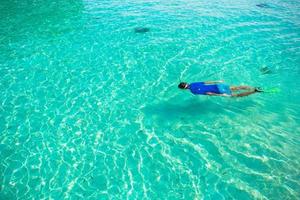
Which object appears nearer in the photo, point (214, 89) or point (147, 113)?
point (214, 89)

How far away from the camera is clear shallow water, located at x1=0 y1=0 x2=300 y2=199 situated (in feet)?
35.2

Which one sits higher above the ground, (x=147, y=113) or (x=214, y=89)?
(x=214, y=89)

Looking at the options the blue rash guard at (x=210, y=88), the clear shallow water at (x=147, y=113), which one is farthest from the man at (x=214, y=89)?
the clear shallow water at (x=147, y=113)

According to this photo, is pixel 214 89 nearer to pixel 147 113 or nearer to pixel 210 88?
pixel 210 88

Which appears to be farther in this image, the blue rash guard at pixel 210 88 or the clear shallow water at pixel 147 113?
the blue rash guard at pixel 210 88

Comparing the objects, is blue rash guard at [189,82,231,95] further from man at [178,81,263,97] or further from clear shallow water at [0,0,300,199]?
clear shallow water at [0,0,300,199]

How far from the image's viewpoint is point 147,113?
14180mm

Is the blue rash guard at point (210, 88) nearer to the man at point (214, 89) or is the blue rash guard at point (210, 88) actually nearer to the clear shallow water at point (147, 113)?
the man at point (214, 89)

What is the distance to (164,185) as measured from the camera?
10609 mm

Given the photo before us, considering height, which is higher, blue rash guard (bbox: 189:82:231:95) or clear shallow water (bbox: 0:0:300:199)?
blue rash guard (bbox: 189:82:231:95)

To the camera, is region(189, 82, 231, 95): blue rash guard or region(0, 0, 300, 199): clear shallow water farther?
region(189, 82, 231, 95): blue rash guard

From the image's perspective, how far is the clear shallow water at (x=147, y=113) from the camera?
10.7 meters

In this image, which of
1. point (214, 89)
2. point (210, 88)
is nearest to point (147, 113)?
point (210, 88)

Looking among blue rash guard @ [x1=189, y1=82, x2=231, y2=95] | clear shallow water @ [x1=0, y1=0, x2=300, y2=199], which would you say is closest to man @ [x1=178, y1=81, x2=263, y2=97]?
blue rash guard @ [x1=189, y1=82, x2=231, y2=95]
